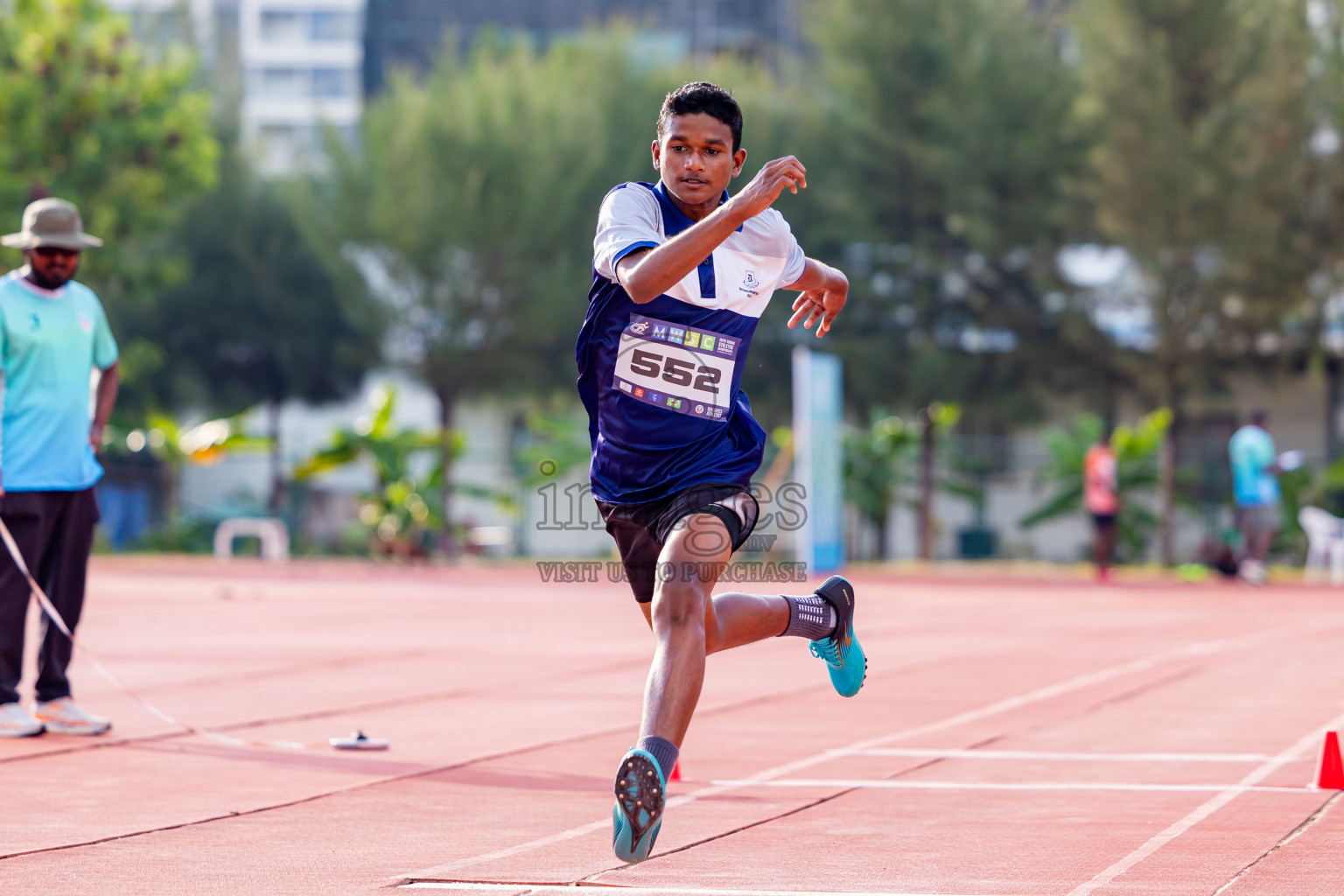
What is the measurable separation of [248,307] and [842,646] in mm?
33093

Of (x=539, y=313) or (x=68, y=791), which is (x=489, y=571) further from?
(x=68, y=791)

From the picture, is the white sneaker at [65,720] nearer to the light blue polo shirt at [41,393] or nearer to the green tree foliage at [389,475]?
the light blue polo shirt at [41,393]

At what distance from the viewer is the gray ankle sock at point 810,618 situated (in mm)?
4988

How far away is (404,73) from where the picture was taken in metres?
33.5

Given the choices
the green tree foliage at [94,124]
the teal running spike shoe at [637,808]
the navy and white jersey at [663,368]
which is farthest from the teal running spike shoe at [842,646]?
the green tree foliage at [94,124]

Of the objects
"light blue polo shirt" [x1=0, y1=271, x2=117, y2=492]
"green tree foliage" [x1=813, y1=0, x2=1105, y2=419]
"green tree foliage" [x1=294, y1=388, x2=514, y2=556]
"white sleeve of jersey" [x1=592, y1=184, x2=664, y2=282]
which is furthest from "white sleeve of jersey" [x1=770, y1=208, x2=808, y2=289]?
"green tree foliage" [x1=813, y1=0, x2=1105, y2=419]

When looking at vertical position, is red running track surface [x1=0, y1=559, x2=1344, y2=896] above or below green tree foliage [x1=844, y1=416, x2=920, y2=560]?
below

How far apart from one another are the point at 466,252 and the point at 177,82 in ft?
19.8

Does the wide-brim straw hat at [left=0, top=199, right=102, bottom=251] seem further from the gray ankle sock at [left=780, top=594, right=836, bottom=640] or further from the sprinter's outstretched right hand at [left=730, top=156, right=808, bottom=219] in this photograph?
the sprinter's outstretched right hand at [left=730, top=156, right=808, bottom=219]

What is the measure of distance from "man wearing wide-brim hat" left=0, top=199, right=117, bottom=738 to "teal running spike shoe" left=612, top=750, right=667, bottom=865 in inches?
152

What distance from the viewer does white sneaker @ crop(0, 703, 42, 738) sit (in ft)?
22.6

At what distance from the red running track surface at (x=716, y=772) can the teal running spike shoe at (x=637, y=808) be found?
296 millimetres

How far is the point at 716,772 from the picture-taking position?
6191 millimetres

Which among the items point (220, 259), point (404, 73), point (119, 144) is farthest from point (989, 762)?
point (220, 259)
